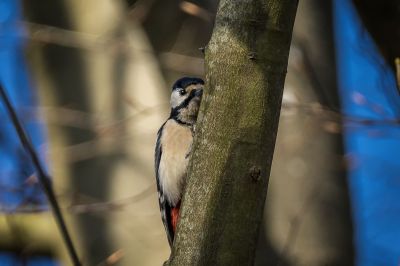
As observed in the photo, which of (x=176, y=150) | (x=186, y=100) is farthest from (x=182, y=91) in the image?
(x=176, y=150)

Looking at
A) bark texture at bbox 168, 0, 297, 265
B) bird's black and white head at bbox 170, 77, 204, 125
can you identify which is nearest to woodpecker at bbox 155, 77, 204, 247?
bird's black and white head at bbox 170, 77, 204, 125

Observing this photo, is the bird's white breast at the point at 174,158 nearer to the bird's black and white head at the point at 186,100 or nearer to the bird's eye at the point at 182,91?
the bird's black and white head at the point at 186,100

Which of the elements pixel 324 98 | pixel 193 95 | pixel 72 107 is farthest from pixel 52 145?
pixel 324 98

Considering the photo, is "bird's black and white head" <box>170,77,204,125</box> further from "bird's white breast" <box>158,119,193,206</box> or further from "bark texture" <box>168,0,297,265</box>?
"bark texture" <box>168,0,297,265</box>

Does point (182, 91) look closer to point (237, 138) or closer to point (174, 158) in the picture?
point (174, 158)

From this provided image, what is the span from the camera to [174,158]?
332cm

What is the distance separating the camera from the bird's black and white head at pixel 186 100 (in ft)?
11.2

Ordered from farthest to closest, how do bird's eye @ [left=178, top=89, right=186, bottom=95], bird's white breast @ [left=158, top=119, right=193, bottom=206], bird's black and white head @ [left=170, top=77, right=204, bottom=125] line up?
bird's eye @ [left=178, top=89, right=186, bottom=95]
bird's black and white head @ [left=170, top=77, right=204, bottom=125]
bird's white breast @ [left=158, top=119, right=193, bottom=206]

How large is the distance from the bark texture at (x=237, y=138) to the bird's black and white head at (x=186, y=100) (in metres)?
1.50

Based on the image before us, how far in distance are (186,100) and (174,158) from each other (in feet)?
1.08

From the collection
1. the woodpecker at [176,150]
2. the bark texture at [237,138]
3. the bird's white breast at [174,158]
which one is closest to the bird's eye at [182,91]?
the woodpecker at [176,150]

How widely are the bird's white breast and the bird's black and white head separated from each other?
0.08 m

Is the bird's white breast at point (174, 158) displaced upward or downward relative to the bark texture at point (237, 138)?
downward

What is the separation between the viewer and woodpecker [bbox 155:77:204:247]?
3.28 metres
